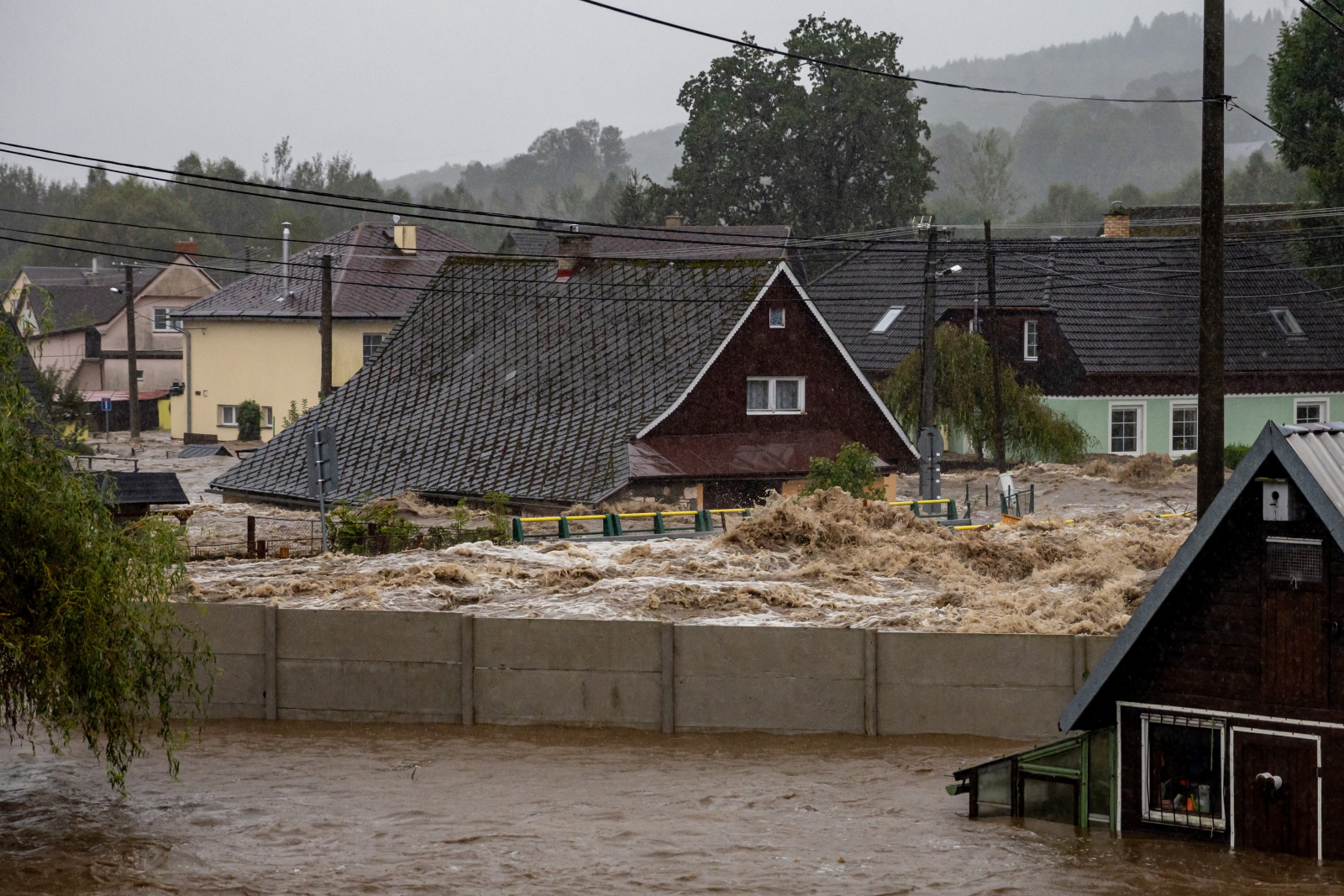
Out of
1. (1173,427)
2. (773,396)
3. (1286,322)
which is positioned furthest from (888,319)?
(773,396)

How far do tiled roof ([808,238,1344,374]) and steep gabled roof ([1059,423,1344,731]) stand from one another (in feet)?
124

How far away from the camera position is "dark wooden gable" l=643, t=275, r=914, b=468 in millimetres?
37656

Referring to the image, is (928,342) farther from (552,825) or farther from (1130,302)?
(552,825)

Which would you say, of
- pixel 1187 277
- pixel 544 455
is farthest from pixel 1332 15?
pixel 544 455

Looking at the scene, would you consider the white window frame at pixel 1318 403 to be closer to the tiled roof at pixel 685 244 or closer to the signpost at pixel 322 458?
the tiled roof at pixel 685 244

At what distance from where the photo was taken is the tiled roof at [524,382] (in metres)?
37.0

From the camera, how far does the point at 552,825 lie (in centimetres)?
1694

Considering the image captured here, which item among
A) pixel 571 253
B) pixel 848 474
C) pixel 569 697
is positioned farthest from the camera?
pixel 571 253

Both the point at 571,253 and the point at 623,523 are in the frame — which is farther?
the point at 571,253

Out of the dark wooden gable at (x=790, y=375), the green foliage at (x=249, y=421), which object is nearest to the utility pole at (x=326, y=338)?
the green foliage at (x=249, y=421)

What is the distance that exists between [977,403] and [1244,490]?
35.8 m

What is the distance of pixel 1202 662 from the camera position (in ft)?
48.6

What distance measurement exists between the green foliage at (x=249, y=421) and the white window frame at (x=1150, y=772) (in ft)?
179

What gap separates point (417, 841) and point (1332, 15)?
53.1 metres
